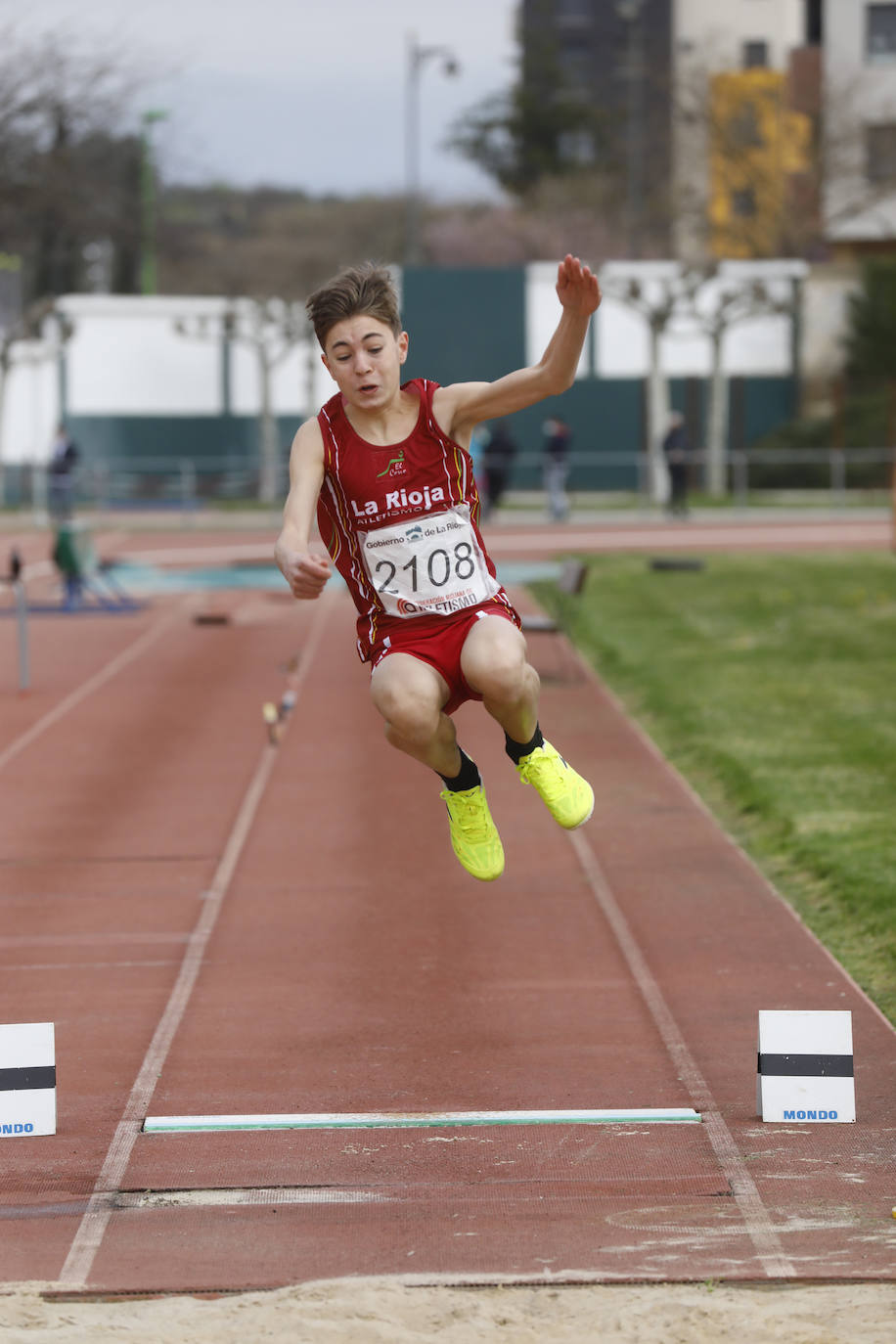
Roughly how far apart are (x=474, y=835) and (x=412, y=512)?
3.73ft

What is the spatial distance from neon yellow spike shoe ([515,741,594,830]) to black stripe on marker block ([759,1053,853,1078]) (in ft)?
3.07

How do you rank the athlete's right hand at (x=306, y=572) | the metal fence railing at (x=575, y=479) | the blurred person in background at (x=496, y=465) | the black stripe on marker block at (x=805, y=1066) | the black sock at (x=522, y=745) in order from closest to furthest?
the athlete's right hand at (x=306, y=572), the black stripe on marker block at (x=805, y=1066), the black sock at (x=522, y=745), the blurred person in background at (x=496, y=465), the metal fence railing at (x=575, y=479)

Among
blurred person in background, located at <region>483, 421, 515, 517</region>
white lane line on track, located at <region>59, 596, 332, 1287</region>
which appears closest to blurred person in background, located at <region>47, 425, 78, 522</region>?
blurred person in background, located at <region>483, 421, 515, 517</region>

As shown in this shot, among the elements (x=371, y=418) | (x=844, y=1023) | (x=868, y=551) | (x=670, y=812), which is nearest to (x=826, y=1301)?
(x=844, y=1023)

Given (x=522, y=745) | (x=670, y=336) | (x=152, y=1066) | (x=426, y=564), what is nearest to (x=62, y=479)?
(x=670, y=336)

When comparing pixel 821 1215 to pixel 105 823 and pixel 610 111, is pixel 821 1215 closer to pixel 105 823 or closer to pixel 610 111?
pixel 105 823

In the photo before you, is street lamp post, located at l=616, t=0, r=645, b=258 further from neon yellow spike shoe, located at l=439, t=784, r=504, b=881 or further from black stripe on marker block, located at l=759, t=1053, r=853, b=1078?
black stripe on marker block, located at l=759, t=1053, r=853, b=1078

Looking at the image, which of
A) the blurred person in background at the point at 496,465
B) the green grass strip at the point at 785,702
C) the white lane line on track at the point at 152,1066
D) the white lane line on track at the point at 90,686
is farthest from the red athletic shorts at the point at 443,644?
the blurred person in background at the point at 496,465

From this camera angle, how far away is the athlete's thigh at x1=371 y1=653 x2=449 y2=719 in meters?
5.55

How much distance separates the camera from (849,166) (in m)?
51.1

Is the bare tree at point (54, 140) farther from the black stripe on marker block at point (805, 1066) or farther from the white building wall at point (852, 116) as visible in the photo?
the black stripe on marker block at point (805, 1066)

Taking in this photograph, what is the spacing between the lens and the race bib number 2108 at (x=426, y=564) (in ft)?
18.6

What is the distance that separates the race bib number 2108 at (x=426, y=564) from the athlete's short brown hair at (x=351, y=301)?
0.60 m

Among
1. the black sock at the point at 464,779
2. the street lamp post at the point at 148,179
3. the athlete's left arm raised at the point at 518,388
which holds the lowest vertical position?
the black sock at the point at 464,779
